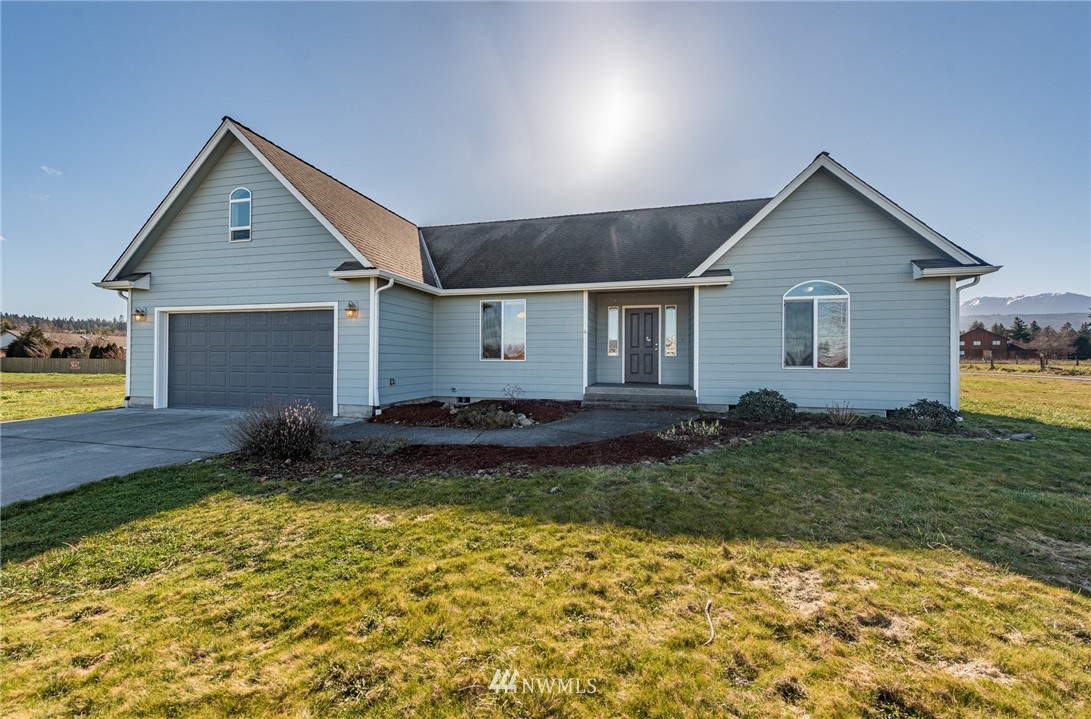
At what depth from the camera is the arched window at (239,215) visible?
1058 cm

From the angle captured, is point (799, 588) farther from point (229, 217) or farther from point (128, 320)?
point (128, 320)

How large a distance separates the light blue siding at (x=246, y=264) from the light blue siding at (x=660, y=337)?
6.44 m

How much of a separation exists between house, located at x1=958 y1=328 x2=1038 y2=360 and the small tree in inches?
65.2

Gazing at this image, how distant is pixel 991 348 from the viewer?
149 feet

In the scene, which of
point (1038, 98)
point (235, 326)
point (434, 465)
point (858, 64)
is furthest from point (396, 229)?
point (1038, 98)

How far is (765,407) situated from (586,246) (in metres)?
6.69

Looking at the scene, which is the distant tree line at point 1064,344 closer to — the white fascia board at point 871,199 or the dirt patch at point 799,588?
the white fascia board at point 871,199

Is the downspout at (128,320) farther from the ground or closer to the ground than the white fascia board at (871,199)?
closer to the ground

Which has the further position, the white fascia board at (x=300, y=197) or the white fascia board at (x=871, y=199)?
the white fascia board at (x=300, y=197)

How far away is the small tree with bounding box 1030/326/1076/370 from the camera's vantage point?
35.7 meters

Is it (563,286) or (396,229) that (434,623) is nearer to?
(563,286)

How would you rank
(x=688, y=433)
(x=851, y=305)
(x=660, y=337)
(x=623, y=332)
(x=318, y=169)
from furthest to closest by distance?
(x=623, y=332), (x=660, y=337), (x=318, y=169), (x=851, y=305), (x=688, y=433)

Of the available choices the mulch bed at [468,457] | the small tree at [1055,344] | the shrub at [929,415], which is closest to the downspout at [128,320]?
the mulch bed at [468,457]

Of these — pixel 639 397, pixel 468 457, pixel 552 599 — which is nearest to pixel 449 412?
pixel 468 457
